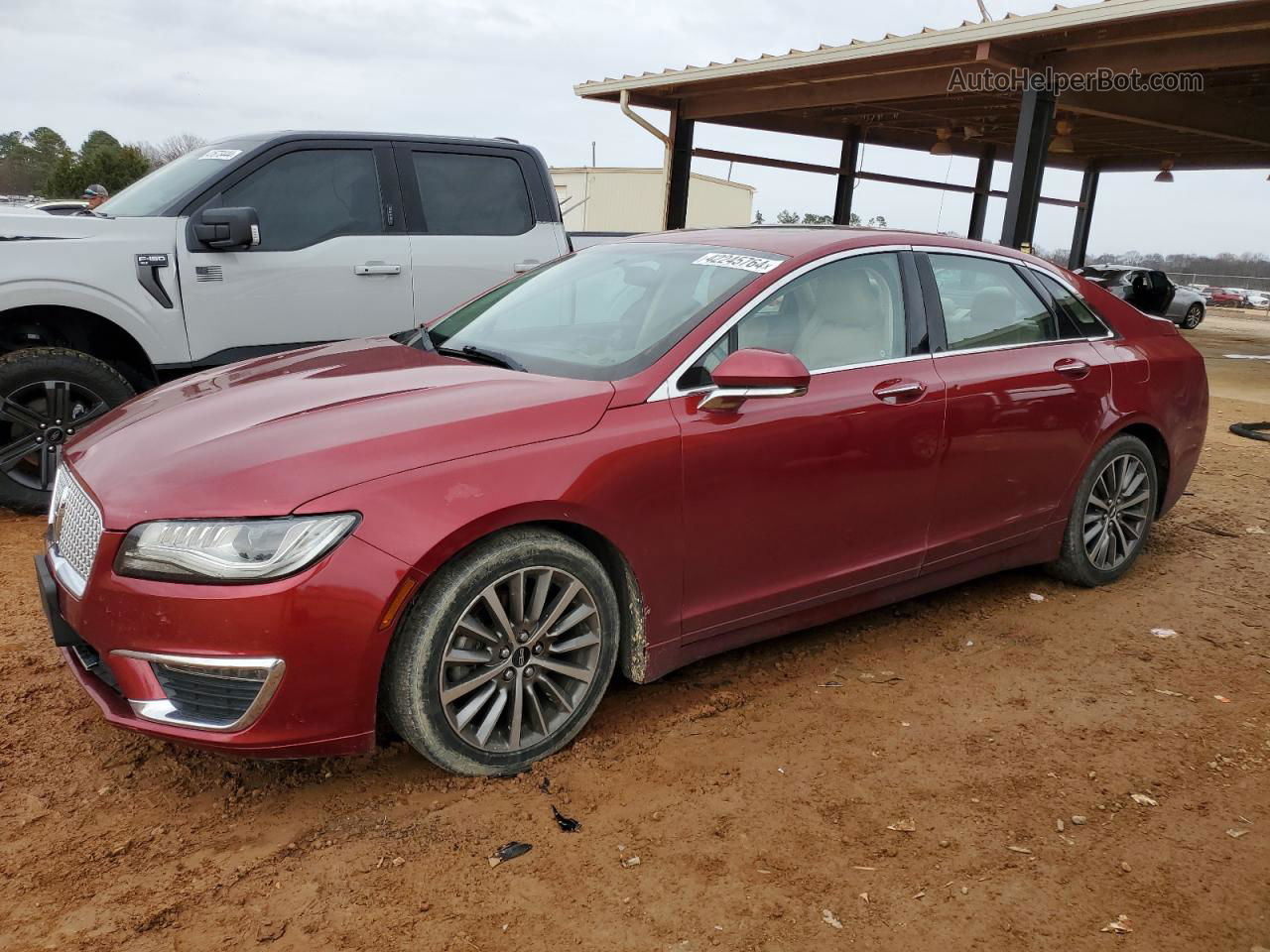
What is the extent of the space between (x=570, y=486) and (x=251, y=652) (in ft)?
3.11

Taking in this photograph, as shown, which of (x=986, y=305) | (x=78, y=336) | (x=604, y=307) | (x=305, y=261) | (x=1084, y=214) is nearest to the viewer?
(x=604, y=307)

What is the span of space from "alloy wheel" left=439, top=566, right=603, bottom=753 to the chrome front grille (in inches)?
38.9

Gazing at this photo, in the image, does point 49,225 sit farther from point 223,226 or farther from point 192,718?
point 192,718

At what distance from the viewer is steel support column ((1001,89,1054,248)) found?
11.0 meters

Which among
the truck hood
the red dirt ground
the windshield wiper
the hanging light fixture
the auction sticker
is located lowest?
the red dirt ground

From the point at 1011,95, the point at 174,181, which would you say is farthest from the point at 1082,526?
the point at 1011,95

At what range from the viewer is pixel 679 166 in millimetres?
15984

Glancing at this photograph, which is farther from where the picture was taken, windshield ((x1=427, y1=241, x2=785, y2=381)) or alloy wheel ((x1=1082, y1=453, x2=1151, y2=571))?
alloy wheel ((x1=1082, y1=453, x2=1151, y2=571))

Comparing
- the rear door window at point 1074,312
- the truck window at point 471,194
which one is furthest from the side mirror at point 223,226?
the rear door window at point 1074,312

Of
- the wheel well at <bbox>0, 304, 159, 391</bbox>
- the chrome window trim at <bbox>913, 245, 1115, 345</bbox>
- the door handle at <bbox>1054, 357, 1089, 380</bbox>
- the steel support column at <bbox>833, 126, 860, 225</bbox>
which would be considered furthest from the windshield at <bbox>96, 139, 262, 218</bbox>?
the steel support column at <bbox>833, 126, 860, 225</bbox>

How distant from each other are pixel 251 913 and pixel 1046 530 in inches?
139

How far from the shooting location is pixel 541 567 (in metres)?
2.80

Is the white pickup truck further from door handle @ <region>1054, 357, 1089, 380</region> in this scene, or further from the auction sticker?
door handle @ <region>1054, 357, 1089, 380</region>

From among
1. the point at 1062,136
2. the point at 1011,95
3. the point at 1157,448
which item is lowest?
the point at 1157,448
